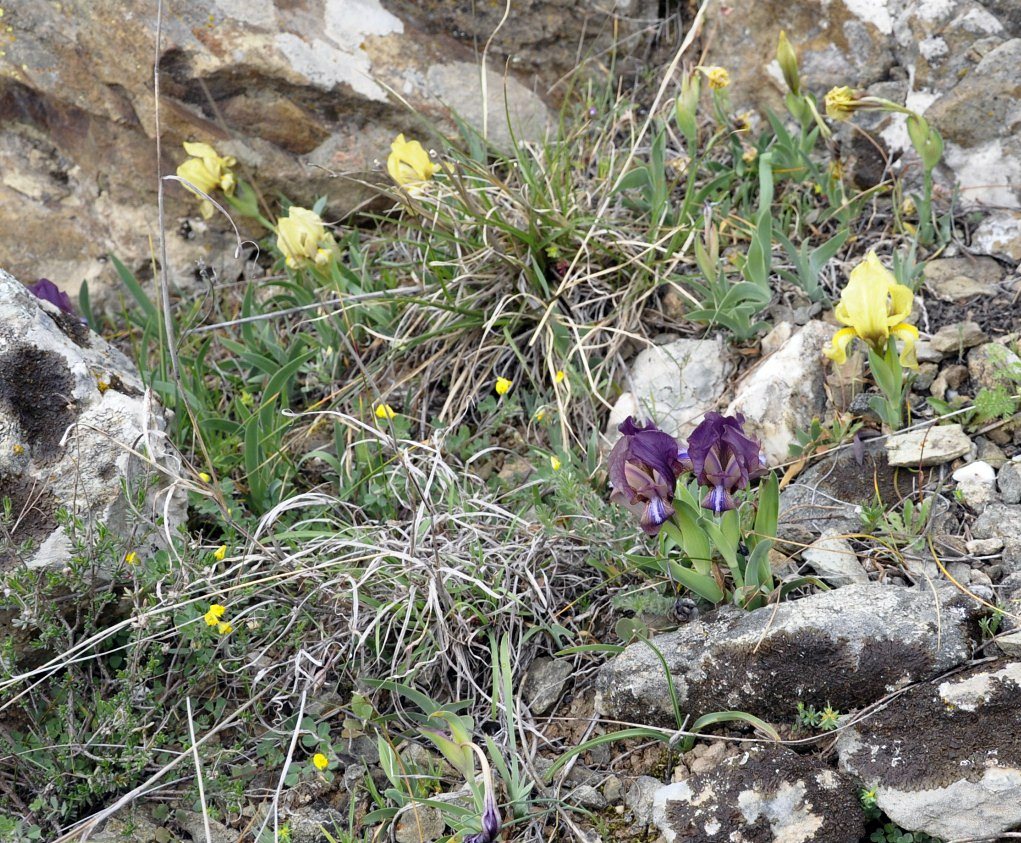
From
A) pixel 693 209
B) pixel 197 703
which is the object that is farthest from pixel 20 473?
pixel 693 209

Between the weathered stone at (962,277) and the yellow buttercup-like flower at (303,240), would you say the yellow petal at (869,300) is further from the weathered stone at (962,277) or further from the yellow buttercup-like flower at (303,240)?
the yellow buttercup-like flower at (303,240)

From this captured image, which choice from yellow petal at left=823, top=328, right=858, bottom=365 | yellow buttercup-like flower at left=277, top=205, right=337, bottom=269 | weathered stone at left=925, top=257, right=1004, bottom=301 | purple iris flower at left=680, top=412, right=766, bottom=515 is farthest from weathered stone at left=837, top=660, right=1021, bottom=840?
yellow buttercup-like flower at left=277, top=205, right=337, bottom=269

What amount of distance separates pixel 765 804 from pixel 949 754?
0.34m

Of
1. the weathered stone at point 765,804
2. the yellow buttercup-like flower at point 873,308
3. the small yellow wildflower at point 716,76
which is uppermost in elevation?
the small yellow wildflower at point 716,76

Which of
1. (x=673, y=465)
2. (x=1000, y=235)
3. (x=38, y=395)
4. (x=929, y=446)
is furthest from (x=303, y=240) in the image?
(x=1000, y=235)

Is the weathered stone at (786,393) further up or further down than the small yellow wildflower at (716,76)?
further down

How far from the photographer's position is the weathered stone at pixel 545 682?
2307mm

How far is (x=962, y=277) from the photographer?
9.40 ft

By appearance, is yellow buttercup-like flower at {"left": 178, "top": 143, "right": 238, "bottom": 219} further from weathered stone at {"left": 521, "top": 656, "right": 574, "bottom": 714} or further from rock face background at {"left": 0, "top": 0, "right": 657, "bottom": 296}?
weathered stone at {"left": 521, "top": 656, "right": 574, "bottom": 714}

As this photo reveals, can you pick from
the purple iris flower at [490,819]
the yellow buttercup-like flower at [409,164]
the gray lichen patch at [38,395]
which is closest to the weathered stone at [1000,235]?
the yellow buttercup-like flower at [409,164]

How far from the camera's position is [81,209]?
3.58m

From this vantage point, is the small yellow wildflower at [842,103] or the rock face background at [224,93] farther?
the rock face background at [224,93]

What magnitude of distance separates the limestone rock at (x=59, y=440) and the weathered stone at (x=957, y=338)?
→ 6.46 ft

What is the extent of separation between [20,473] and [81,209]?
1.52 metres
